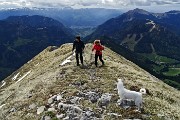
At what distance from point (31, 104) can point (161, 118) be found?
11903 mm

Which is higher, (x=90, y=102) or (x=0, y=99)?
(x=90, y=102)

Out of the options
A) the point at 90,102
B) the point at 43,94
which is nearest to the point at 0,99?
the point at 43,94

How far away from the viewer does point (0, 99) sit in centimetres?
4062

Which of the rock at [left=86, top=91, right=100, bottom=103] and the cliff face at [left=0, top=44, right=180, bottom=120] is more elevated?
the rock at [left=86, top=91, right=100, bottom=103]

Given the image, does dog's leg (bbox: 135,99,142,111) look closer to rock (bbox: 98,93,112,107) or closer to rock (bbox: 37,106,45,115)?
rock (bbox: 98,93,112,107)

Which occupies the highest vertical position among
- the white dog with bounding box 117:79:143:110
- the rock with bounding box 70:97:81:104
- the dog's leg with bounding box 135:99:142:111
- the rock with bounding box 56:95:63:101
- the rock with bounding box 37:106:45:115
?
the white dog with bounding box 117:79:143:110

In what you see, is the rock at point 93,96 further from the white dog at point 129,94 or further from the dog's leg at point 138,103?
the dog's leg at point 138,103

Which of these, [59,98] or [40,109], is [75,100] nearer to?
[59,98]

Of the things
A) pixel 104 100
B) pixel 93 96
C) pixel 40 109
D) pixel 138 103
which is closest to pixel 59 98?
pixel 40 109

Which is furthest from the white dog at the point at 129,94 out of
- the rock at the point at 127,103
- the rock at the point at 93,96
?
the rock at the point at 93,96

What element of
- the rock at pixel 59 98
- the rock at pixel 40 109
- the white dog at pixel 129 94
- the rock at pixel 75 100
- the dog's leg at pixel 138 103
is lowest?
the rock at pixel 40 109

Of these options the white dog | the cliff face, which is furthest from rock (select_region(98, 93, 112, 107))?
the white dog

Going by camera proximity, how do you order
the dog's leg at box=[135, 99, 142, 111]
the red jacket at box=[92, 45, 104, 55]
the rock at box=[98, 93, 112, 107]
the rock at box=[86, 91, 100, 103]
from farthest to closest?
the red jacket at box=[92, 45, 104, 55]
the rock at box=[86, 91, 100, 103]
the rock at box=[98, 93, 112, 107]
the dog's leg at box=[135, 99, 142, 111]

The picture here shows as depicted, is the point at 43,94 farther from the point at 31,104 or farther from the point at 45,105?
the point at 45,105
